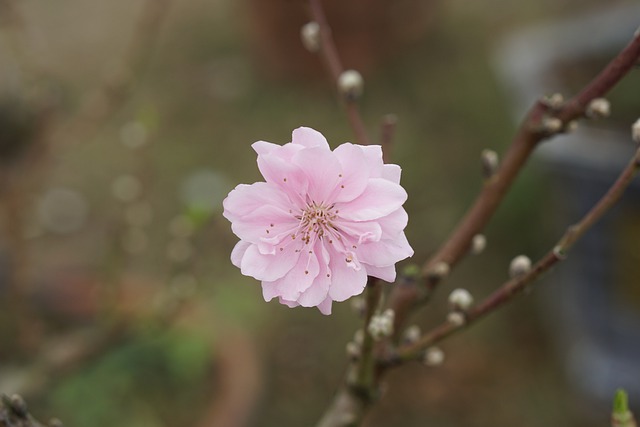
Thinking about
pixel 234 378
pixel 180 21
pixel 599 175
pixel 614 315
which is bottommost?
pixel 234 378

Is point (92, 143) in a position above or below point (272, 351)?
above

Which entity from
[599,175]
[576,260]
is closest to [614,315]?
[576,260]

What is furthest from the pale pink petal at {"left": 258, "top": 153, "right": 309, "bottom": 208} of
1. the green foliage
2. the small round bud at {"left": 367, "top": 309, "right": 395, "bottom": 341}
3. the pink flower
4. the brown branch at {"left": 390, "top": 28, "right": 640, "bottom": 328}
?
the green foliage

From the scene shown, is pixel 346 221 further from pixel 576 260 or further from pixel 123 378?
pixel 576 260

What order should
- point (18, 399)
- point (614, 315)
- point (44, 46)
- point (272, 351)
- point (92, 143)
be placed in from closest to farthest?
point (18, 399)
point (614, 315)
point (272, 351)
point (92, 143)
point (44, 46)

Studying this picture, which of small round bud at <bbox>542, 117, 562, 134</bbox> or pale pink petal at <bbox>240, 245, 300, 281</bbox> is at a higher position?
small round bud at <bbox>542, 117, 562, 134</bbox>

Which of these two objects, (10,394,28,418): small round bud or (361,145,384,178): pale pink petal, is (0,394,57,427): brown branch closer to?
(10,394,28,418): small round bud

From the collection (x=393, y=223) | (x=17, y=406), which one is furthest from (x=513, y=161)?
(x=17, y=406)
